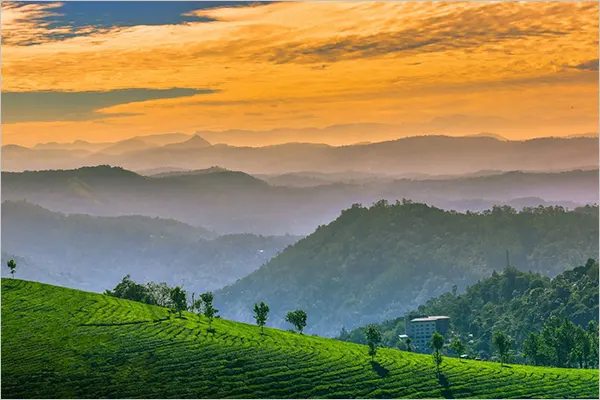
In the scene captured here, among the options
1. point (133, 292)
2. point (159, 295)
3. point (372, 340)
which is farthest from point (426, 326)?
point (372, 340)

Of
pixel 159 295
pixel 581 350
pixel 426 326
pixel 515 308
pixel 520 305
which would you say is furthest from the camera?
pixel 520 305

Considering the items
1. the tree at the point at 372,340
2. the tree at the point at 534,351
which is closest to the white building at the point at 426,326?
the tree at the point at 534,351

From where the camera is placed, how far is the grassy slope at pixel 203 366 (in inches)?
2820

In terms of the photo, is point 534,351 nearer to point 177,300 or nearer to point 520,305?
point 177,300

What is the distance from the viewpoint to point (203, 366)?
74.9 metres

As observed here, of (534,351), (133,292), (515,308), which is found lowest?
(534,351)

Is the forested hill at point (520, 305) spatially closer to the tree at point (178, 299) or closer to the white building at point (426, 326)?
the white building at point (426, 326)

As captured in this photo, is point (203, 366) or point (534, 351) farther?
point (534, 351)

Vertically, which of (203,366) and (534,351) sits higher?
(534,351)

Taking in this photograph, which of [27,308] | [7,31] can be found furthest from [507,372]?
[7,31]

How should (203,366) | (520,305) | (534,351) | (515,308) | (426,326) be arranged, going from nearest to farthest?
(203,366), (534,351), (426,326), (515,308), (520,305)

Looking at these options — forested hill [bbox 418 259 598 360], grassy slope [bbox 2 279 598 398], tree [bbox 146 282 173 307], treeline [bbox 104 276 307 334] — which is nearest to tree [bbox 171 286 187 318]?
treeline [bbox 104 276 307 334]

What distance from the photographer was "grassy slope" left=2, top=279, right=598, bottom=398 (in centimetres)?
7162

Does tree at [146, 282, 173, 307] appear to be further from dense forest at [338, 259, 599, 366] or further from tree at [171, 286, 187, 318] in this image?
dense forest at [338, 259, 599, 366]
